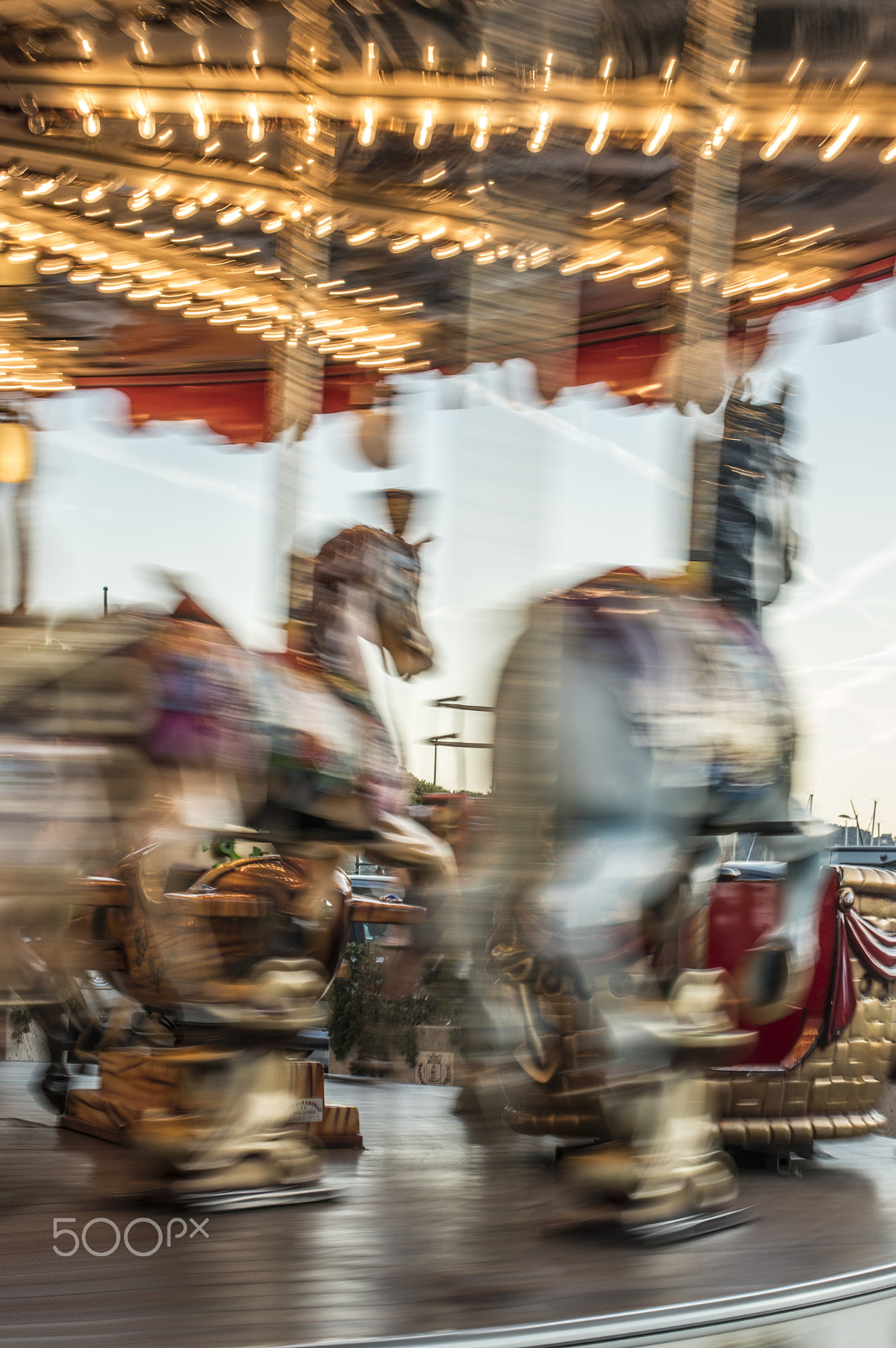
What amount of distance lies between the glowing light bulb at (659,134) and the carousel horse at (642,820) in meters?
0.59

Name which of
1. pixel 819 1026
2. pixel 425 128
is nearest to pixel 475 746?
pixel 425 128

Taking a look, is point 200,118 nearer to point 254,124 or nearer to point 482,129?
point 254,124

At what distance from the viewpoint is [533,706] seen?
8.64ft

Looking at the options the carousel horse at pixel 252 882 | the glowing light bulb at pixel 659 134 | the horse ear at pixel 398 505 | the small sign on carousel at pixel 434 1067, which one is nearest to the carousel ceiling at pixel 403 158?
the glowing light bulb at pixel 659 134

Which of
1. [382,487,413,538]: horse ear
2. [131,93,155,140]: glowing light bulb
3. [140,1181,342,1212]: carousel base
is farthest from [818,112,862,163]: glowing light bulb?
[140,1181,342,1212]: carousel base

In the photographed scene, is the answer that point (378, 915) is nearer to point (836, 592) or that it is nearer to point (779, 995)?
point (779, 995)

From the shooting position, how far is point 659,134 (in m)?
2.84

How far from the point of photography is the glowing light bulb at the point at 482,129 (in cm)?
272

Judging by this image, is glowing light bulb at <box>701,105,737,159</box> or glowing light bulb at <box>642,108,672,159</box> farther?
glowing light bulb at <box>642,108,672,159</box>

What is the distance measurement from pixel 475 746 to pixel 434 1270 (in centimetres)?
101

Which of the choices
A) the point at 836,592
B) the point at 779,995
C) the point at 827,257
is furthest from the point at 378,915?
the point at 827,257

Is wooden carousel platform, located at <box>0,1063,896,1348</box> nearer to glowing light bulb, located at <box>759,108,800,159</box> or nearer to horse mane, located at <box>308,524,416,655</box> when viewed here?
horse mane, located at <box>308,524,416,655</box>

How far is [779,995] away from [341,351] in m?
2.31

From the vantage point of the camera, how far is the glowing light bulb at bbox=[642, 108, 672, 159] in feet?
9.16
